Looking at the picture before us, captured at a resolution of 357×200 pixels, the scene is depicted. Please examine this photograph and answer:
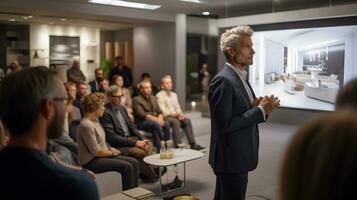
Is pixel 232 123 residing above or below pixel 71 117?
above

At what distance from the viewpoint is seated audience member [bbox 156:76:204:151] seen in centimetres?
584

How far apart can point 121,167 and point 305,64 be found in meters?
3.94

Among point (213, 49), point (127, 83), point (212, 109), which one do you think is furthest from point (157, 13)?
point (212, 109)

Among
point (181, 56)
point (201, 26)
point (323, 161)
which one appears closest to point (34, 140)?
point (323, 161)

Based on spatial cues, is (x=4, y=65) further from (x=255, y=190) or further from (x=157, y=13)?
(x=255, y=190)

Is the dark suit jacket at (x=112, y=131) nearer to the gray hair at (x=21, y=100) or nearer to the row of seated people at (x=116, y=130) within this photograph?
the row of seated people at (x=116, y=130)

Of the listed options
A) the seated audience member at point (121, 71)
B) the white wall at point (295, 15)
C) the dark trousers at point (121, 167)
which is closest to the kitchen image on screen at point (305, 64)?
the white wall at point (295, 15)

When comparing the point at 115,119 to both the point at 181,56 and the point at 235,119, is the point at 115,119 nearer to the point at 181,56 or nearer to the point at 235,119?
the point at 235,119

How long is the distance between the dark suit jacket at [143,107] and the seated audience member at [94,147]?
6.34ft

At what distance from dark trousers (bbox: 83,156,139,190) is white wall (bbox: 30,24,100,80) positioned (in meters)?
5.70

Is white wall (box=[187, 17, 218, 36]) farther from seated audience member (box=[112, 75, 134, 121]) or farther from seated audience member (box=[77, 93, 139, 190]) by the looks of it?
seated audience member (box=[77, 93, 139, 190])

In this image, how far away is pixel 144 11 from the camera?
296 inches

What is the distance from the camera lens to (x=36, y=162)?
2.80 feet

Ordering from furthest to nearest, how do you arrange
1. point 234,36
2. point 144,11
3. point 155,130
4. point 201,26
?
point 201,26
point 144,11
point 155,130
point 234,36
